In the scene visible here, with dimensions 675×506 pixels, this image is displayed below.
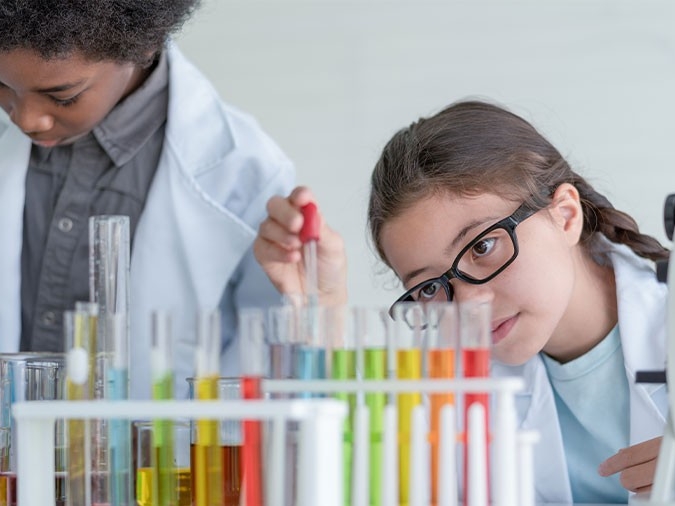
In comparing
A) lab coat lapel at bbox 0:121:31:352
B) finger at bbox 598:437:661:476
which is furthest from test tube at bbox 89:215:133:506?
lab coat lapel at bbox 0:121:31:352

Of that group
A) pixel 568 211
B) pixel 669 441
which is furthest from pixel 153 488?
pixel 568 211

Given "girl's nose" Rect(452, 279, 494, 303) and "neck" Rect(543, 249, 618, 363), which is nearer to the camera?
"girl's nose" Rect(452, 279, 494, 303)

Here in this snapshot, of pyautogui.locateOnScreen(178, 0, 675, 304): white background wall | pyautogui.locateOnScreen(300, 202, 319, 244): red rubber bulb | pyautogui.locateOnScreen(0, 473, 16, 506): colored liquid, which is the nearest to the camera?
pyautogui.locateOnScreen(0, 473, 16, 506): colored liquid

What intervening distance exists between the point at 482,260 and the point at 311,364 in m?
0.53

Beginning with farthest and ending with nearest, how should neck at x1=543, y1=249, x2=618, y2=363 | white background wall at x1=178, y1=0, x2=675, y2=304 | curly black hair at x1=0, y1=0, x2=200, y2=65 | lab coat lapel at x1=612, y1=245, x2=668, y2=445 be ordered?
1. white background wall at x1=178, y1=0, x2=675, y2=304
2. neck at x1=543, y1=249, x2=618, y2=363
3. lab coat lapel at x1=612, y1=245, x2=668, y2=445
4. curly black hair at x1=0, y1=0, x2=200, y2=65

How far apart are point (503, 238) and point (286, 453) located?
0.61 m

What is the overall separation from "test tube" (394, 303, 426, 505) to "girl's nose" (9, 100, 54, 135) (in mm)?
693

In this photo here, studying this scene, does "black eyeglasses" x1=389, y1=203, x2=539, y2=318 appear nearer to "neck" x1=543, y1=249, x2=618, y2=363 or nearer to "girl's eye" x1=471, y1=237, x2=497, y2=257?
"girl's eye" x1=471, y1=237, x2=497, y2=257

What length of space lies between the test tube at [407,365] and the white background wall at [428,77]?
1337mm

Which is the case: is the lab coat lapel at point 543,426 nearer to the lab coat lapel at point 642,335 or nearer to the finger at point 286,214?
the lab coat lapel at point 642,335

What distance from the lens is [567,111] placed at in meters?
2.15

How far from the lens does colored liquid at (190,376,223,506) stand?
31.1 inches

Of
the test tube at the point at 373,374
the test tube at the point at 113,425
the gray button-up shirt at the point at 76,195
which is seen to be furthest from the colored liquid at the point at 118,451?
the gray button-up shirt at the point at 76,195

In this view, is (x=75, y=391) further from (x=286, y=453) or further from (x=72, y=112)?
(x=72, y=112)
